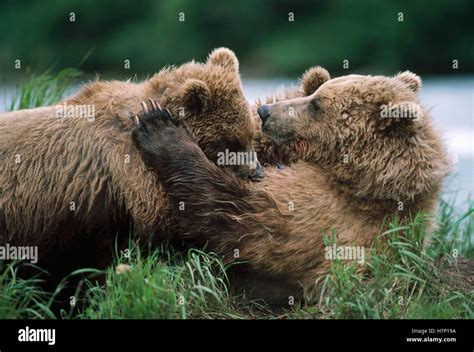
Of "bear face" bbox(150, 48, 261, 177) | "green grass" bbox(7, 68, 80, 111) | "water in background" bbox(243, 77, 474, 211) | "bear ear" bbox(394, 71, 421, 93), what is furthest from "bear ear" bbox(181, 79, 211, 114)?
"water in background" bbox(243, 77, 474, 211)

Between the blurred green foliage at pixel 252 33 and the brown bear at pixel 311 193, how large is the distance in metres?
8.16

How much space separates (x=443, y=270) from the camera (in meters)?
5.80

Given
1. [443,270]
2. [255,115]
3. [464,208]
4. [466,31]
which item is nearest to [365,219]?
[443,270]

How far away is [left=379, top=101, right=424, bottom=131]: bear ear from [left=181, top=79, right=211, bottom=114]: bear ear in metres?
1.01

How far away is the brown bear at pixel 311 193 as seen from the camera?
212 inches

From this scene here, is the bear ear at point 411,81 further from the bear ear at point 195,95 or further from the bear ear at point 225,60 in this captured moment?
the bear ear at point 195,95

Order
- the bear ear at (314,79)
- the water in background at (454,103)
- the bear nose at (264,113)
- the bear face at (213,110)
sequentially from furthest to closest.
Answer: the water in background at (454,103) → the bear ear at (314,79) → the bear nose at (264,113) → the bear face at (213,110)

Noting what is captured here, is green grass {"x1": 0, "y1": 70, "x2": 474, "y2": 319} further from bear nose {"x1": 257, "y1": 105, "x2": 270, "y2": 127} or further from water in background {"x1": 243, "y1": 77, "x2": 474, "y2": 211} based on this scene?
water in background {"x1": 243, "y1": 77, "x2": 474, "y2": 211}

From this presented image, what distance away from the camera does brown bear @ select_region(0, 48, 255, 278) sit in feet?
17.9

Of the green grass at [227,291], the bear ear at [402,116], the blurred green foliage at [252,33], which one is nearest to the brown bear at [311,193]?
the bear ear at [402,116]
